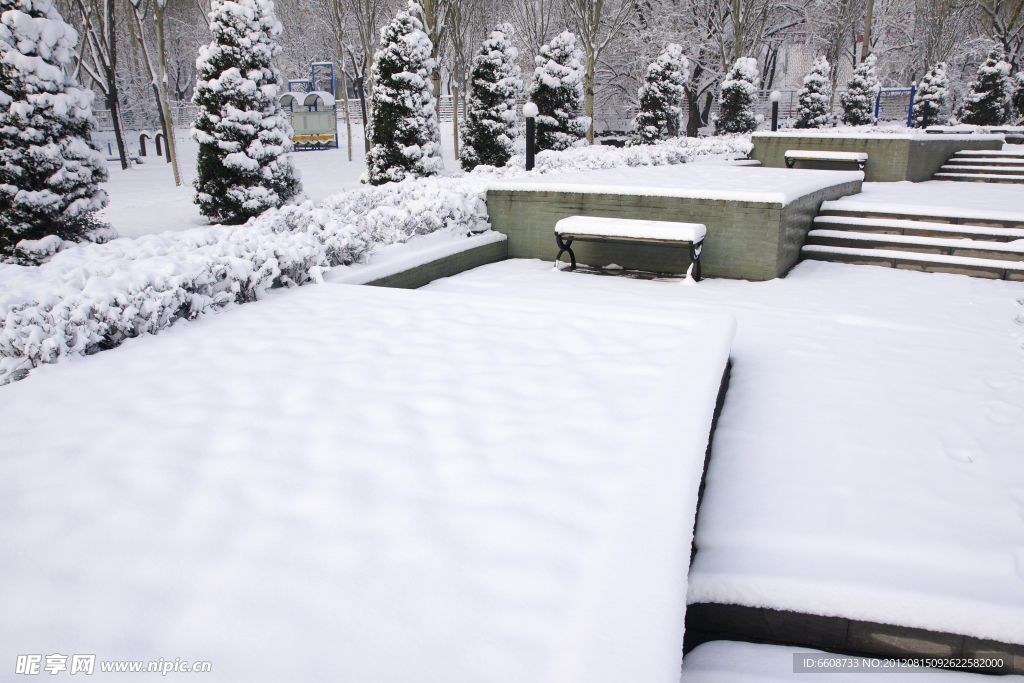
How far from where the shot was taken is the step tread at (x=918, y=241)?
22.9 feet

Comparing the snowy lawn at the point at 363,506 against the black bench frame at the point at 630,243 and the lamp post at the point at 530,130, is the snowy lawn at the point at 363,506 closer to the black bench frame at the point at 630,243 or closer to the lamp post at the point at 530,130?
the black bench frame at the point at 630,243

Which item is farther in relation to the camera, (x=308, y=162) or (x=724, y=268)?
(x=308, y=162)

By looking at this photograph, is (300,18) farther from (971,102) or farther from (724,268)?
(724,268)

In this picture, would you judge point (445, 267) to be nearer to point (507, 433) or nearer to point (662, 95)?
point (507, 433)

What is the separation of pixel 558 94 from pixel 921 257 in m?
11.5

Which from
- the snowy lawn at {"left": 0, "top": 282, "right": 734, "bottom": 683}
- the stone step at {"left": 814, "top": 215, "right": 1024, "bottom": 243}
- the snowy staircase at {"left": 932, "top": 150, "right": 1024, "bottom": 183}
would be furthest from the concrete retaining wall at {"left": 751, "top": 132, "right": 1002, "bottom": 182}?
the snowy lawn at {"left": 0, "top": 282, "right": 734, "bottom": 683}

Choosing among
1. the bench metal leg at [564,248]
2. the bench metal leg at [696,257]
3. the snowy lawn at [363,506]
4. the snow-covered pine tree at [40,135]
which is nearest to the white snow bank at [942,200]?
the bench metal leg at [696,257]

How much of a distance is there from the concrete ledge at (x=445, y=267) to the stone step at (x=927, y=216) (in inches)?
161

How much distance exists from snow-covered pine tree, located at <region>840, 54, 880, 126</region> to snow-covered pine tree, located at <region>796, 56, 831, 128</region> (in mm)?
1929

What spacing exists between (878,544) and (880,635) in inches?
15.3

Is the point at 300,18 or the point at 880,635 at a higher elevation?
the point at 300,18

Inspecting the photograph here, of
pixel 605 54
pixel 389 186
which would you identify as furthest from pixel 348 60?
pixel 389 186

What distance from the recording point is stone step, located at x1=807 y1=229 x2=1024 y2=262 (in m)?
6.98

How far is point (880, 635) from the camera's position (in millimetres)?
2309
